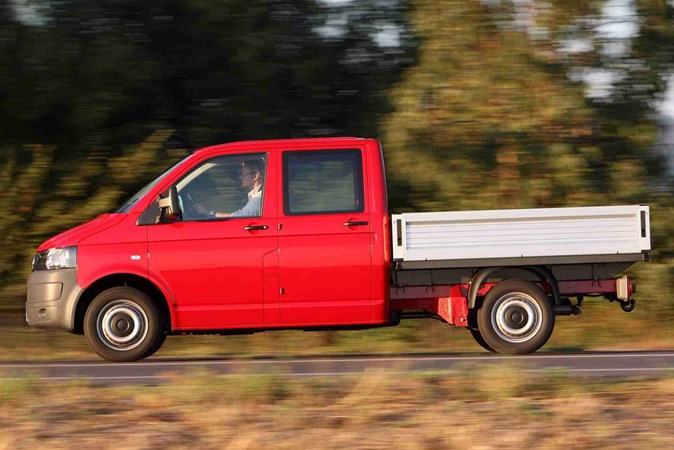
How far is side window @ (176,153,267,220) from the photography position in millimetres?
10070

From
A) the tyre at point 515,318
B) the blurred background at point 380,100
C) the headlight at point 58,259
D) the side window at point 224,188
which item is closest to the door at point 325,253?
the side window at point 224,188

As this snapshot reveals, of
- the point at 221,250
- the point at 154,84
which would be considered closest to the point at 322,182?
the point at 221,250

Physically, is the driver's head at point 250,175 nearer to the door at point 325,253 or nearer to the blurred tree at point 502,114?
the door at point 325,253

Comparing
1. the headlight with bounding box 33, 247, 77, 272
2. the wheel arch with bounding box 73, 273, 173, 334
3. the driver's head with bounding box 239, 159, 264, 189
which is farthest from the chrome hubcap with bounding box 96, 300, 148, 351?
the driver's head with bounding box 239, 159, 264, 189

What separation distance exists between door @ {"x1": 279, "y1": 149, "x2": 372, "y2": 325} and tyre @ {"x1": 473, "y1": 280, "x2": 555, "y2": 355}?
1134 mm

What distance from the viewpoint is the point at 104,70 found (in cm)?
1448

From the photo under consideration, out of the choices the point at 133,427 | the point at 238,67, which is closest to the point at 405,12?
the point at 238,67

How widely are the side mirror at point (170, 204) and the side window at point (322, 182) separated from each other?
942 mm

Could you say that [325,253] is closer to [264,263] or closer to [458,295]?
[264,263]

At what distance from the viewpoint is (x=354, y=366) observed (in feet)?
32.0

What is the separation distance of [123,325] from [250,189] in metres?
1.66

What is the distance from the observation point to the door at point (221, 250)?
9945 mm

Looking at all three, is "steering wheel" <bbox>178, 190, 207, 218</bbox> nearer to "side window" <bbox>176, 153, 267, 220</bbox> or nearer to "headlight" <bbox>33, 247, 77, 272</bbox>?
"side window" <bbox>176, 153, 267, 220</bbox>

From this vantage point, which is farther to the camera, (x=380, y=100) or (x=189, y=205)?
(x=380, y=100)
